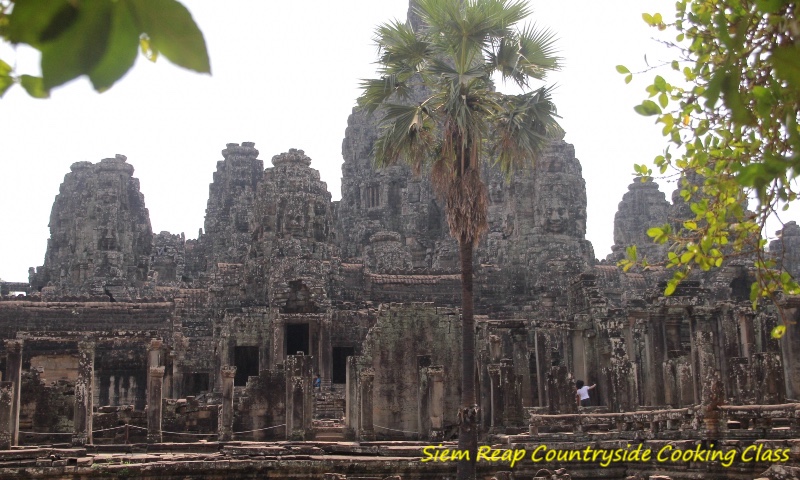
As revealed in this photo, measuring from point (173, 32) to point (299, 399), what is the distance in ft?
63.9

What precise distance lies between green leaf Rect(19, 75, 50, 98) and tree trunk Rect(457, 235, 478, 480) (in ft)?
42.4

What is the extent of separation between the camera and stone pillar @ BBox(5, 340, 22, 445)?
788 inches

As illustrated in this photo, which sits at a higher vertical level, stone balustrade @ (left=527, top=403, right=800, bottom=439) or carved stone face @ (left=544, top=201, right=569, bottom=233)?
carved stone face @ (left=544, top=201, right=569, bottom=233)

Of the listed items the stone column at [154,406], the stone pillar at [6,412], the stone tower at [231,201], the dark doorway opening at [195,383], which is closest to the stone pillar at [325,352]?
the dark doorway opening at [195,383]

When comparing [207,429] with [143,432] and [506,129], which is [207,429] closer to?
[143,432]

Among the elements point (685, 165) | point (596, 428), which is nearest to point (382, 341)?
point (596, 428)

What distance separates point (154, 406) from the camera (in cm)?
2109

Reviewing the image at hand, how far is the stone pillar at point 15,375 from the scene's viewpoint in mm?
20016

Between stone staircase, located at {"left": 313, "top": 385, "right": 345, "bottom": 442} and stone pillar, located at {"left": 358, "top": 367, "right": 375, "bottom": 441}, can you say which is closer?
stone pillar, located at {"left": 358, "top": 367, "right": 375, "bottom": 441}

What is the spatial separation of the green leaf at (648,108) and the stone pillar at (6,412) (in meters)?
16.3

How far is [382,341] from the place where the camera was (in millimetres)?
24938

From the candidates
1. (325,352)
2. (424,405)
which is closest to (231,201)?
(325,352)

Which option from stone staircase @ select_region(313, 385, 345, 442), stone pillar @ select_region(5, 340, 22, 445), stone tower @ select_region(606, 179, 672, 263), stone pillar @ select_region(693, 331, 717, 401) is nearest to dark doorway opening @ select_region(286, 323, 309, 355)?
stone staircase @ select_region(313, 385, 345, 442)

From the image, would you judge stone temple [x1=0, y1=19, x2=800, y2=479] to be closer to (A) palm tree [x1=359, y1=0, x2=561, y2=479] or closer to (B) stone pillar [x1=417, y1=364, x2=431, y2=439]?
(B) stone pillar [x1=417, y1=364, x2=431, y2=439]
